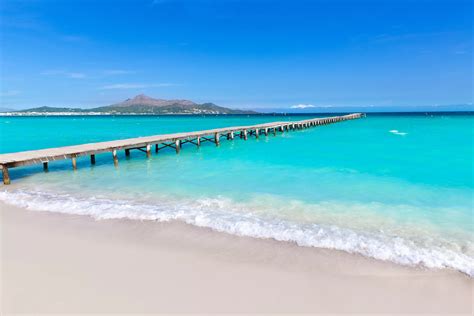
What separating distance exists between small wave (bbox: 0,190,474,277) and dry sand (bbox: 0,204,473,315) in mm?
300

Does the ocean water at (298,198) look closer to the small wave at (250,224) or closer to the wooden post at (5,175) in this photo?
the small wave at (250,224)

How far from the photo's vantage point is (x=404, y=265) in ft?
16.3

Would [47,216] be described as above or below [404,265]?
above

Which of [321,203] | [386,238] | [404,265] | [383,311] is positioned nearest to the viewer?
[383,311]

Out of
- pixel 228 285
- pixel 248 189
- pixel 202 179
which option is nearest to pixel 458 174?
pixel 248 189

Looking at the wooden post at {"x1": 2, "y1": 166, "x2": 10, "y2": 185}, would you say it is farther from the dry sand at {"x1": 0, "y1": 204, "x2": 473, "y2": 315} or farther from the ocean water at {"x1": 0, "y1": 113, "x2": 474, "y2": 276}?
the dry sand at {"x1": 0, "y1": 204, "x2": 473, "y2": 315}

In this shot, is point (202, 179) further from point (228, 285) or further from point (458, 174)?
point (458, 174)

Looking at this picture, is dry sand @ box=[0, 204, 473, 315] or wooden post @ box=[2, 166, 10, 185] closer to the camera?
dry sand @ box=[0, 204, 473, 315]

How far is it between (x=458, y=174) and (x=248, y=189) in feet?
32.2

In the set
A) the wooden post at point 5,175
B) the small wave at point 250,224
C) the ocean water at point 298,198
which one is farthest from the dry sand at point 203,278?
the wooden post at point 5,175

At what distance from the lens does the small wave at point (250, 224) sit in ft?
17.3

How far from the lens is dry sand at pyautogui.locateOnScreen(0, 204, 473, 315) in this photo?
13.0ft

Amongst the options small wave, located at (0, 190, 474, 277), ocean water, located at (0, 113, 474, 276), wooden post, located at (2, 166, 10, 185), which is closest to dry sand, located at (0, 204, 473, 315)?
small wave, located at (0, 190, 474, 277)

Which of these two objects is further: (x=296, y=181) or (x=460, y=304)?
(x=296, y=181)
